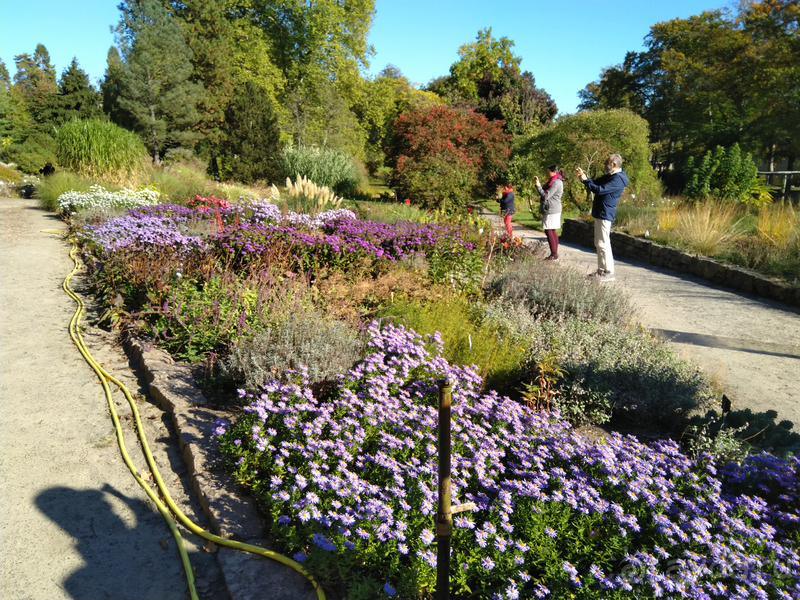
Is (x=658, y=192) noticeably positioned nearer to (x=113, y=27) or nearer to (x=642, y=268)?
(x=642, y=268)

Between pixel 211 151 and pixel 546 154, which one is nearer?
pixel 546 154

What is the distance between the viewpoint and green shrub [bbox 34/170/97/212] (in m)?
11.8

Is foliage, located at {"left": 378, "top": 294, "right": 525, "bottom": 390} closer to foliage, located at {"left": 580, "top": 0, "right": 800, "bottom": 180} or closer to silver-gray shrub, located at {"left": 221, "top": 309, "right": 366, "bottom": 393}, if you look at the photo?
silver-gray shrub, located at {"left": 221, "top": 309, "right": 366, "bottom": 393}

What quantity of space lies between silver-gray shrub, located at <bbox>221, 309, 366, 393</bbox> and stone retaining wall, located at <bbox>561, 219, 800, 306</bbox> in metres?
6.93

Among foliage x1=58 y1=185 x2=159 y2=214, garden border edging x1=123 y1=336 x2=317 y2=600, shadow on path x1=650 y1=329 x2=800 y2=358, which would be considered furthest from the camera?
foliage x1=58 y1=185 x2=159 y2=214

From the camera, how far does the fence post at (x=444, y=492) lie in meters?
1.55

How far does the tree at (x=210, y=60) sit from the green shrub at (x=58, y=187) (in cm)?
1568

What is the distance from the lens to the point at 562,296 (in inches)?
219

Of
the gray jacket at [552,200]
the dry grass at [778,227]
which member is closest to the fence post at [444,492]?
the gray jacket at [552,200]

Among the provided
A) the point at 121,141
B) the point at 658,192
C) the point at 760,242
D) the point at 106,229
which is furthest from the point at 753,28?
the point at 106,229

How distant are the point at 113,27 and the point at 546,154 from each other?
21.9 m

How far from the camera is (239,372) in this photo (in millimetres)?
3637

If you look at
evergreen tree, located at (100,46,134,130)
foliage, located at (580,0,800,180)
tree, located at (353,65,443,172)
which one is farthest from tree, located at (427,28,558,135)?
evergreen tree, located at (100,46,134,130)

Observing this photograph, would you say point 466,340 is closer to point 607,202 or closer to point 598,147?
point 607,202
